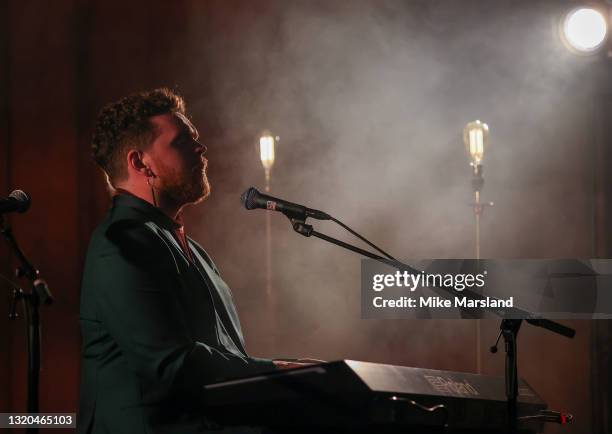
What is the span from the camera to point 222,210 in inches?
223

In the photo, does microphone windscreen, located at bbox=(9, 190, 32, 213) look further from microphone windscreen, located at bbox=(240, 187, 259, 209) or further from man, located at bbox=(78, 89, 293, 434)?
microphone windscreen, located at bbox=(240, 187, 259, 209)

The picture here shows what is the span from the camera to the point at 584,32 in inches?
147

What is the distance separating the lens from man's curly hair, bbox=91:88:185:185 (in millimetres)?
1972

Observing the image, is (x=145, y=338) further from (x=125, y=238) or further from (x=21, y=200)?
Result: (x=21, y=200)

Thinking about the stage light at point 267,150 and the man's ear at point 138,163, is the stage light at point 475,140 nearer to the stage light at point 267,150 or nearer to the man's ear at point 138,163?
the stage light at point 267,150

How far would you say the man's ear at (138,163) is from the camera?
1.94 metres

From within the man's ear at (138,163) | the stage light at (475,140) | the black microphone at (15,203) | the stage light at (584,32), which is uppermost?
the stage light at (584,32)

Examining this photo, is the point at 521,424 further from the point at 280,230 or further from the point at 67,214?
the point at 280,230

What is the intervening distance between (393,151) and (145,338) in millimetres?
4678

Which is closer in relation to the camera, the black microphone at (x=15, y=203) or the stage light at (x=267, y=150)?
the black microphone at (x=15, y=203)

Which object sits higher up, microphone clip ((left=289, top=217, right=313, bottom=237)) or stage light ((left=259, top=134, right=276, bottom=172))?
stage light ((left=259, top=134, right=276, bottom=172))

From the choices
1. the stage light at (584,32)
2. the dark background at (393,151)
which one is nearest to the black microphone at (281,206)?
the stage light at (584,32)

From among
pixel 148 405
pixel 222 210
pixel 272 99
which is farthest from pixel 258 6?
pixel 148 405

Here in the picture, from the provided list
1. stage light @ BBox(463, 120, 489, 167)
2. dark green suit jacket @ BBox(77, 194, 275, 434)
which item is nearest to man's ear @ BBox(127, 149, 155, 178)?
dark green suit jacket @ BBox(77, 194, 275, 434)
